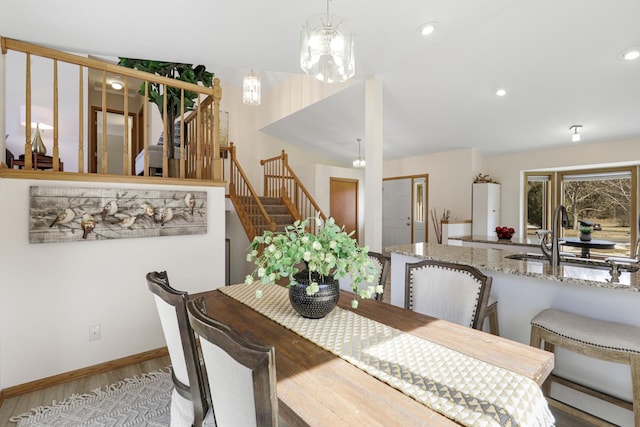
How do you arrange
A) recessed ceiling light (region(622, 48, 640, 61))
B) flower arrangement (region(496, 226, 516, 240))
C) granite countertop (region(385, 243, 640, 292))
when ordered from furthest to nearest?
flower arrangement (region(496, 226, 516, 240)) → recessed ceiling light (region(622, 48, 640, 61)) → granite countertop (region(385, 243, 640, 292))

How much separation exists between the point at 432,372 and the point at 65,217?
2.49 metres

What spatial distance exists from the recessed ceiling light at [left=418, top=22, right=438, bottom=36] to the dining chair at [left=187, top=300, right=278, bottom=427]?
293 cm

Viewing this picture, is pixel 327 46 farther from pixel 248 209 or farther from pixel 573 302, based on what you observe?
pixel 248 209

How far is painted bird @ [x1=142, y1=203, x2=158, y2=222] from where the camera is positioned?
2477 millimetres

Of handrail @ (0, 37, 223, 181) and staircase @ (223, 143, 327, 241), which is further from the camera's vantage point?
staircase @ (223, 143, 327, 241)

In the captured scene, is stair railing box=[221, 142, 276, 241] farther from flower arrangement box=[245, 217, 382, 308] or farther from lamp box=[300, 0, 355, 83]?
flower arrangement box=[245, 217, 382, 308]

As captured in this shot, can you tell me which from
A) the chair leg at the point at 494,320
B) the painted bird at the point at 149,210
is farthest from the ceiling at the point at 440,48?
the chair leg at the point at 494,320

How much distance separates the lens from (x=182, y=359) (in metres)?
1.25

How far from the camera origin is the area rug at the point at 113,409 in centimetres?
183

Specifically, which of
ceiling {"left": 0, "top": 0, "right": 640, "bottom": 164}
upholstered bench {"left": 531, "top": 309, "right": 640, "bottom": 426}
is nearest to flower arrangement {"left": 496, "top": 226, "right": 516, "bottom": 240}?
ceiling {"left": 0, "top": 0, "right": 640, "bottom": 164}

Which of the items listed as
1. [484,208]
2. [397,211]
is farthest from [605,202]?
[397,211]

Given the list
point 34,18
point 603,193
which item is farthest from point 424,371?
point 603,193

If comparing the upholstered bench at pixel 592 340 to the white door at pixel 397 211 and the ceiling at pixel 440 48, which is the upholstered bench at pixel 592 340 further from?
the white door at pixel 397 211

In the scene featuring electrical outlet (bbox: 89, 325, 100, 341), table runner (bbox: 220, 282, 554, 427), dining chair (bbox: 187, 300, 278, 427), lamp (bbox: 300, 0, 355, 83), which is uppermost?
lamp (bbox: 300, 0, 355, 83)
